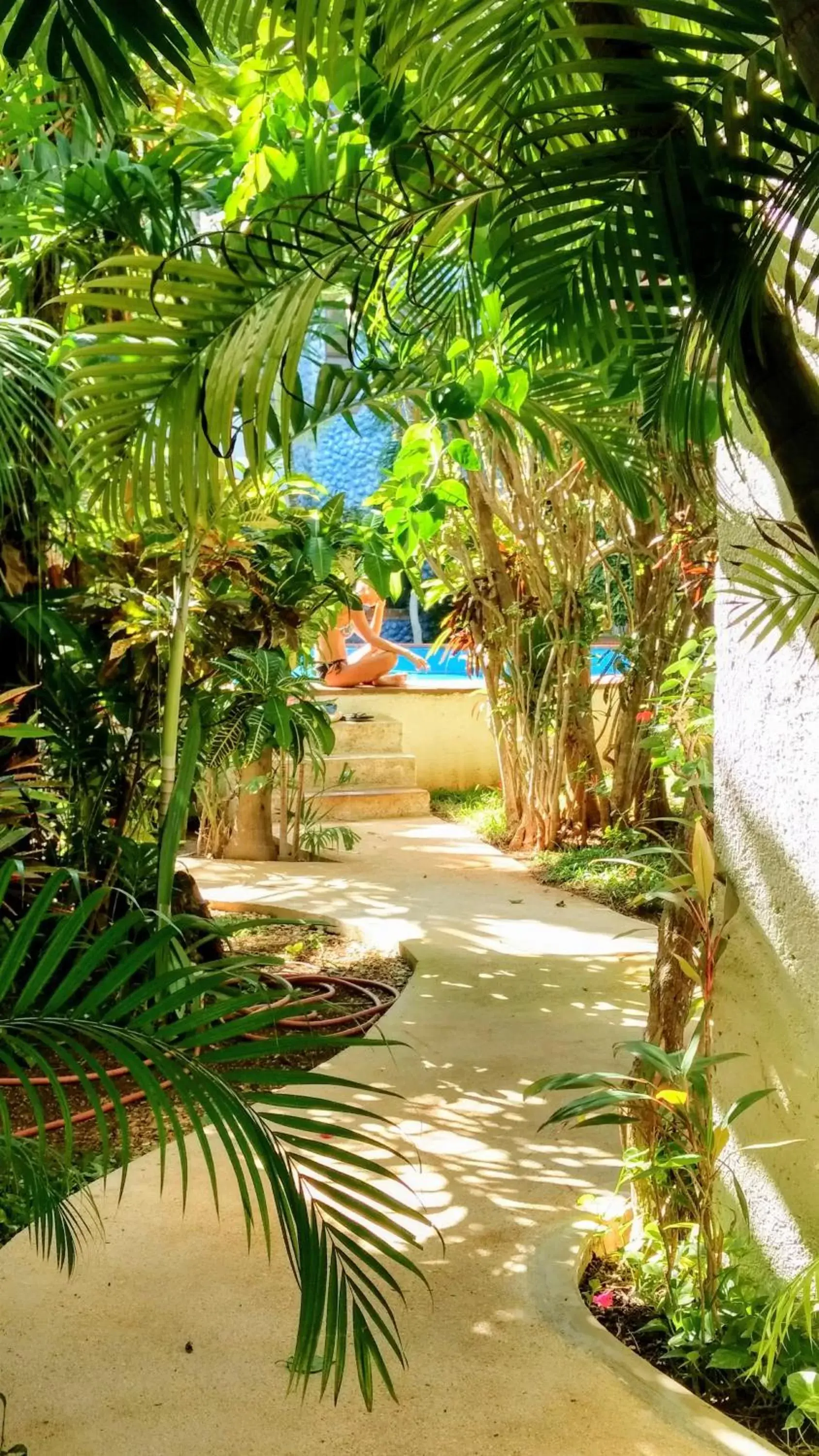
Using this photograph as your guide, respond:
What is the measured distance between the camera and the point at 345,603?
403cm

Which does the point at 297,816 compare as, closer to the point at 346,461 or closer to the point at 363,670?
the point at 363,670

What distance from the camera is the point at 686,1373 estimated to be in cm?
182

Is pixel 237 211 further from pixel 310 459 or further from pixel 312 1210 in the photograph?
pixel 310 459

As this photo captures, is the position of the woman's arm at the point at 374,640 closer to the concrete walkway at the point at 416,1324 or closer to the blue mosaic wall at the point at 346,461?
the concrete walkway at the point at 416,1324

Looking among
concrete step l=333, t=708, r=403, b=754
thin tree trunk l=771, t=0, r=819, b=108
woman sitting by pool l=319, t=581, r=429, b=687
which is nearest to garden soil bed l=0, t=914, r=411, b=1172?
thin tree trunk l=771, t=0, r=819, b=108

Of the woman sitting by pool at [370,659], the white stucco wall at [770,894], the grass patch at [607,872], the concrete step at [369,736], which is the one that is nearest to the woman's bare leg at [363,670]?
the woman sitting by pool at [370,659]

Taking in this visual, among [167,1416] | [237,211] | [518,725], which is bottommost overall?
[167,1416]

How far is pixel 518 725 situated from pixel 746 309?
5738 mm

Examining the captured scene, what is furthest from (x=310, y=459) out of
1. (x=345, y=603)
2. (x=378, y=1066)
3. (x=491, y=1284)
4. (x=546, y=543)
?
(x=491, y=1284)

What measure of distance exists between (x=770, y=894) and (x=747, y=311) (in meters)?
1.14

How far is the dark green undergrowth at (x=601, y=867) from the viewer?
18.0 ft

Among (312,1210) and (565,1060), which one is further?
(565,1060)

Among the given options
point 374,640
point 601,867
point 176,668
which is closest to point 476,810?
point 374,640

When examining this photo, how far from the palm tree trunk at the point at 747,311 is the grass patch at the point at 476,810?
239 inches
